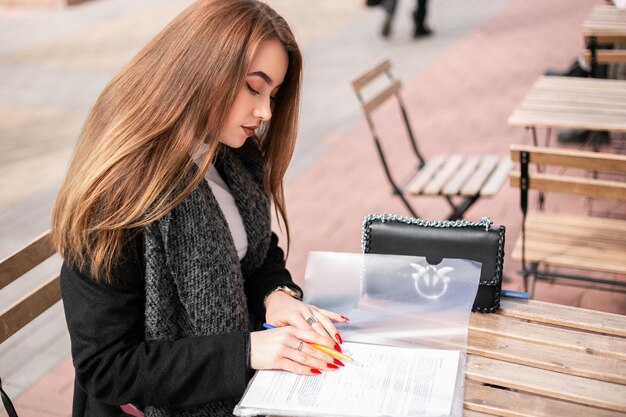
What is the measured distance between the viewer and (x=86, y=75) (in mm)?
8367

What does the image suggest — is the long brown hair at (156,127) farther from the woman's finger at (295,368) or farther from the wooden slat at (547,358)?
the wooden slat at (547,358)

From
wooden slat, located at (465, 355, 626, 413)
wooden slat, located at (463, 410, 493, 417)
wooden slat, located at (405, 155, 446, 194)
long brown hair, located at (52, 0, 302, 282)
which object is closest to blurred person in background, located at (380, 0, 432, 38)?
wooden slat, located at (405, 155, 446, 194)

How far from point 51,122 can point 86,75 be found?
164 cm

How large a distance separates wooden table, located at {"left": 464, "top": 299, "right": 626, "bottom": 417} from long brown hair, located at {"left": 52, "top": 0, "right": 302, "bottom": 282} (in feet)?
2.47

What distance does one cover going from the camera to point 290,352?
1531mm

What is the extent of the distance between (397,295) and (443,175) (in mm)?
2215

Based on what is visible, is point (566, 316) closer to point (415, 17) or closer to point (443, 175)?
point (443, 175)

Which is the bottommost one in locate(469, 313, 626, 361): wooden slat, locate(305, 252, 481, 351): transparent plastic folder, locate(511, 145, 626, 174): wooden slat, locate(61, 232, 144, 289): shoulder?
locate(511, 145, 626, 174): wooden slat

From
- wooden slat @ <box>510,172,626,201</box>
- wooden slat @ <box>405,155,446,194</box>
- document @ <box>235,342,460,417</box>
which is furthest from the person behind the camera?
wooden slat @ <box>405,155,446,194</box>

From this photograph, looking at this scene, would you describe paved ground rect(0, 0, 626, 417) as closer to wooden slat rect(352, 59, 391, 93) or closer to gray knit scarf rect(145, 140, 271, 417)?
wooden slat rect(352, 59, 391, 93)

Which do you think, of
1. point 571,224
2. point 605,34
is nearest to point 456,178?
point 571,224

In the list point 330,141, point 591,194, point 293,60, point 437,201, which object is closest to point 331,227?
point 437,201

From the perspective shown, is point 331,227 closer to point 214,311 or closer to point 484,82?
point 214,311

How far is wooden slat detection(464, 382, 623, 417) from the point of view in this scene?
1409mm
